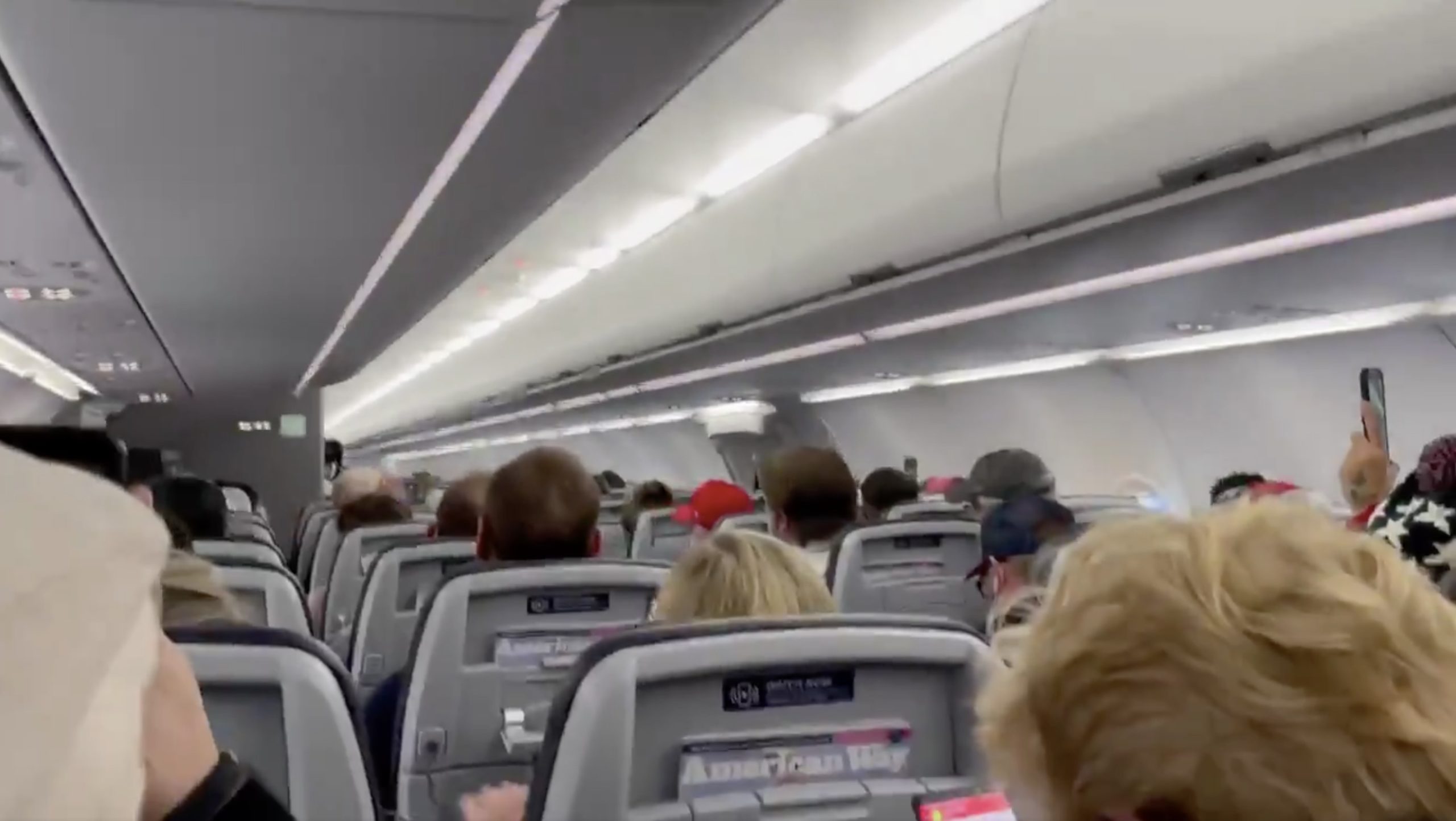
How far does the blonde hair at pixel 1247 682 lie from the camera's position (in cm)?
113

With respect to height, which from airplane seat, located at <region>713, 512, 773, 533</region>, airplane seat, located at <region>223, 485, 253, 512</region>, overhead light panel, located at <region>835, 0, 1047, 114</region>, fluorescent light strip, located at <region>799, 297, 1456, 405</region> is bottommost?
airplane seat, located at <region>713, 512, 773, 533</region>

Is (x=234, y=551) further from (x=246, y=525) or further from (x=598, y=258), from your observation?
(x=598, y=258)

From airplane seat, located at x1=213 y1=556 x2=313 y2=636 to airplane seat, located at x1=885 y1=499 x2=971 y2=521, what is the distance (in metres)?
2.09

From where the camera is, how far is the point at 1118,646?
1.20m

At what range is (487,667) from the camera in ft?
11.8

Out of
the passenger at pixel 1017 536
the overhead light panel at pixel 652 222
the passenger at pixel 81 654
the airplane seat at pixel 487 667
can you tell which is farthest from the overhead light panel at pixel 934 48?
the passenger at pixel 81 654

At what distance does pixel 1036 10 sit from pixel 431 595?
3.35 m

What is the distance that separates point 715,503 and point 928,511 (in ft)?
3.16

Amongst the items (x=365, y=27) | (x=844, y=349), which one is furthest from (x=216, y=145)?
(x=844, y=349)

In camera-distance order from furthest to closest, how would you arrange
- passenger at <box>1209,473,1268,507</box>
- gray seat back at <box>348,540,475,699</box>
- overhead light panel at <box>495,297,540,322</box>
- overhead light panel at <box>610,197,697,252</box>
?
overhead light panel at <box>495,297,540,322</box>
overhead light panel at <box>610,197,697,252</box>
passenger at <box>1209,473,1268,507</box>
gray seat back at <box>348,540,475,699</box>

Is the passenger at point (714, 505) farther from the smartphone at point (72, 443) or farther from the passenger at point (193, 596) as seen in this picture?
the smartphone at point (72, 443)

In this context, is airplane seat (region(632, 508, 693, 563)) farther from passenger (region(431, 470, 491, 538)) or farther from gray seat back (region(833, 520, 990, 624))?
gray seat back (region(833, 520, 990, 624))

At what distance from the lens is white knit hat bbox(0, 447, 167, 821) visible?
0.70 m

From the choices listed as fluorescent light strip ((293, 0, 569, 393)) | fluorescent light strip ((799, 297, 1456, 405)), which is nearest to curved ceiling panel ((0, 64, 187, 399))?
fluorescent light strip ((293, 0, 569, 393))
